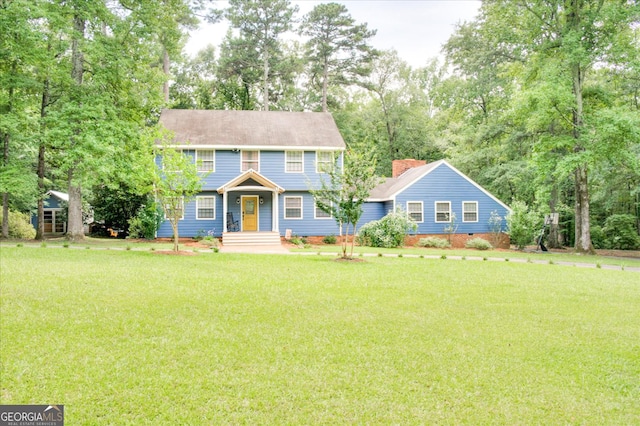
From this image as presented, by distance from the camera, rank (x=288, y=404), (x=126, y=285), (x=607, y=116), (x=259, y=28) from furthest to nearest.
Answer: (x=259, y=28) < (x=607, y=116) < (x=126, y=285) < (x=288, y=404)

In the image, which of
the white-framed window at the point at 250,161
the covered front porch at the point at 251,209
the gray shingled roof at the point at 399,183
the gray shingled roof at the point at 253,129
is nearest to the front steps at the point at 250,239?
the covered front porch at the point at 251,209

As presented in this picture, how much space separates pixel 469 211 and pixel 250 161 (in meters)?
12.7

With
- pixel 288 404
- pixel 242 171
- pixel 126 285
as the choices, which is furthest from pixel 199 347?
pixel 242 171

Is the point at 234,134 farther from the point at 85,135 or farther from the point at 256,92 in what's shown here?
the point at 256,92

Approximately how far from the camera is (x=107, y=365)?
4.56 m

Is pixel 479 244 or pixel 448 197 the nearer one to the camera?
pixel 479 244

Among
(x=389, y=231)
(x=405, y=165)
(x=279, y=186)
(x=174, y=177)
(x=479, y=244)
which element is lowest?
(x=479, y=244)

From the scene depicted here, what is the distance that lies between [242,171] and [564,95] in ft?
51.8

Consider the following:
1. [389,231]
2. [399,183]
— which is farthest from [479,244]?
[399,183]

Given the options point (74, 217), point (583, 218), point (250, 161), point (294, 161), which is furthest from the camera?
point (294, 161)

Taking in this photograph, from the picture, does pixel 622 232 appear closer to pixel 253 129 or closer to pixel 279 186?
pixel 279 186

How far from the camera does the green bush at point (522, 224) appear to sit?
21.1m

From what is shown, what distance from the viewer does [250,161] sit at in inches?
893

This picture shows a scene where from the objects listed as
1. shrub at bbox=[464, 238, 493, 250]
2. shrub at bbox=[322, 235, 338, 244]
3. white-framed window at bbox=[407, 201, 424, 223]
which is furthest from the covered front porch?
shrub at bbox=[464, 238, 493, 250]
